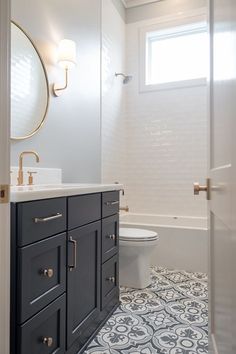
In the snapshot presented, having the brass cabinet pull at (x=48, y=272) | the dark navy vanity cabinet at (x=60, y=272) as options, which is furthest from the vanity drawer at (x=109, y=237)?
the brass cabinet pull at (x=48, y=272)

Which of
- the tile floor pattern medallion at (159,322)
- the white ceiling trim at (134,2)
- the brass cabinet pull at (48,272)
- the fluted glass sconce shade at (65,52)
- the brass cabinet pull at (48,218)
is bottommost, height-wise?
the tile floor pattern medallion at (159,322)

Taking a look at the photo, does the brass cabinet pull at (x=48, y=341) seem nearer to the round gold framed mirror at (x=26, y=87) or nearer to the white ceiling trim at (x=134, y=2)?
the round gold framed mirror at (x=26, y=87)

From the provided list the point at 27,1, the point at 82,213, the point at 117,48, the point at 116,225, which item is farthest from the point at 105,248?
the point at 117,48

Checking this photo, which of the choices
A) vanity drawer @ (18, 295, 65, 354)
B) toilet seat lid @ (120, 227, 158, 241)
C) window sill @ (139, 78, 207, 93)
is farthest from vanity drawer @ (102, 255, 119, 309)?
window sill @ (139, 78, 207, 93)

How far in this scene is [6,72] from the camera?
814 mm

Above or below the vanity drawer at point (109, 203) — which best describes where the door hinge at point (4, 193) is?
above

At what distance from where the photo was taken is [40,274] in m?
1.07

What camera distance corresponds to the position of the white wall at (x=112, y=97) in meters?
2.95

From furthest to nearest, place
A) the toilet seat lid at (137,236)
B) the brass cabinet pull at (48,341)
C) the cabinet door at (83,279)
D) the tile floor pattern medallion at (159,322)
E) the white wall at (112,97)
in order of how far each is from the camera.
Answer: the white wall at (112,97), the toilet seat lid at (137,236), the tile floor pattern medallion at (159,322), the cabinet door at (83,279), the brass cabinet pull at (48,341)

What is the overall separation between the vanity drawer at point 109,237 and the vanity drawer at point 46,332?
51cm

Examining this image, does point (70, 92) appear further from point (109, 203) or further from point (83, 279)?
point (83, 279)

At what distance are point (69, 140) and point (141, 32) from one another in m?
2.01

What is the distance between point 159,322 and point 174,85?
262 cm

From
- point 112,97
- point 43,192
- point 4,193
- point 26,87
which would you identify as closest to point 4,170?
point 4,193
